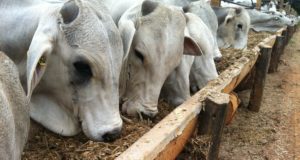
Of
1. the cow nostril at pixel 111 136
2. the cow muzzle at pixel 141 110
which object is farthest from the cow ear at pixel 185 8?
the cow nostril at pixel 111 136

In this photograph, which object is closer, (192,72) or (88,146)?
(88,146)

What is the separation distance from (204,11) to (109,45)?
9.22 feet

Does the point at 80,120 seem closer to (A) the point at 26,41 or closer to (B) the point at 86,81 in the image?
(B) the point at 86,81

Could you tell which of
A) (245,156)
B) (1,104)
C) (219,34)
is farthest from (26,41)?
(219,34)

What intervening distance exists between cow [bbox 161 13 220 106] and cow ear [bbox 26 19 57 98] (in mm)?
1231

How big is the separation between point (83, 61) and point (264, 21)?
10.3 meters

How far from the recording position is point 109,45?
2.38 m

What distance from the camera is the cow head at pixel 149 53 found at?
2.95 meters

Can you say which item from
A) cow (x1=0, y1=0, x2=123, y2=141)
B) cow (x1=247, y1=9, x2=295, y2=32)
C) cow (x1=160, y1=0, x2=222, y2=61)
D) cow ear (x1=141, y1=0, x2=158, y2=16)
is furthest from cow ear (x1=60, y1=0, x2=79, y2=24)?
cow (x1=247, y1=9, x2=295, y2=32)

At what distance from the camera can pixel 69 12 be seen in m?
2.40

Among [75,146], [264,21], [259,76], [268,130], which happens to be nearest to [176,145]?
[75,146]

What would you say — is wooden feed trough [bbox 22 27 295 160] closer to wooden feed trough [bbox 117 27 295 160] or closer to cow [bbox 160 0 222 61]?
wooden feed trough [bbox 117 27 295 160]

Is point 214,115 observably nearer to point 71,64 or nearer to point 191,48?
point 191,48

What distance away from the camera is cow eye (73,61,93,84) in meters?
2.35
